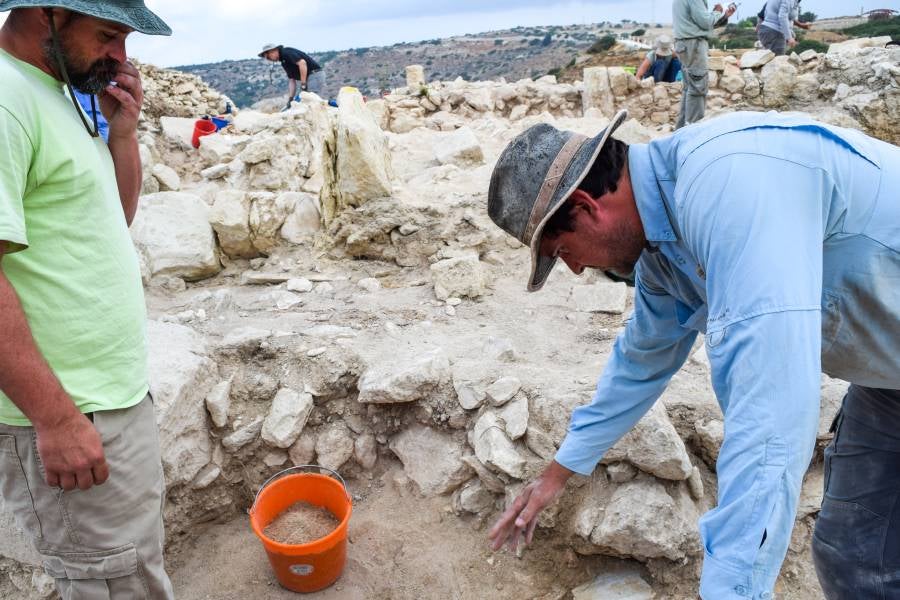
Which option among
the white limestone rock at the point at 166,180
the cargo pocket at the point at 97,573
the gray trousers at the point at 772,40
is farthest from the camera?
the gray trousers at the point at 772,40

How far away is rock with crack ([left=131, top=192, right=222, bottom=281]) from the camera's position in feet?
15.2

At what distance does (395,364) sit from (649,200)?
208 cm

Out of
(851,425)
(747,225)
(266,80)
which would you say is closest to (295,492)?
(851,425)

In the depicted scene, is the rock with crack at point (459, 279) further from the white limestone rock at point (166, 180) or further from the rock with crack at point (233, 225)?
the white limestone rock at point (166, 180)

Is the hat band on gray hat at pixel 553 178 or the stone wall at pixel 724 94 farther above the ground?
the hat band on gray hat at pixel 553 178

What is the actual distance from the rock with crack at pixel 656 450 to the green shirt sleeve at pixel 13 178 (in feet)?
7.37

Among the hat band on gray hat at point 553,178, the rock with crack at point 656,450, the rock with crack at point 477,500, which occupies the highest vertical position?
the hat band on gray hat at point 553,178

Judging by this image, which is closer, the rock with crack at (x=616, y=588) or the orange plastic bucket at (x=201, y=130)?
the rock with crack at (x=616, y=588)

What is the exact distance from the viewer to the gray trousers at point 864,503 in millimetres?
1841

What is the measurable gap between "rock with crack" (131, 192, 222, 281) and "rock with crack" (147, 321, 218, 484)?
1391mm

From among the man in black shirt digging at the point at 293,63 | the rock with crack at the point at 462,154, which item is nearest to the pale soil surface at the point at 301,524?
the rock with crack at the point at 462,154

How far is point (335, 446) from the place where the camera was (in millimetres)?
3318

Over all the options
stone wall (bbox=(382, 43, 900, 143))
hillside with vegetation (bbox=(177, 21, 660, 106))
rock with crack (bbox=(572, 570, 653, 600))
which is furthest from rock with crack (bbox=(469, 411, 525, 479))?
hillside with vegetation (bbox=(177, 21, 660, 106))

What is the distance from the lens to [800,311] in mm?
1066
